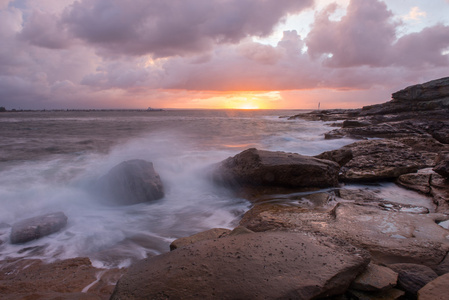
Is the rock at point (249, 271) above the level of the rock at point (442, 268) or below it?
above

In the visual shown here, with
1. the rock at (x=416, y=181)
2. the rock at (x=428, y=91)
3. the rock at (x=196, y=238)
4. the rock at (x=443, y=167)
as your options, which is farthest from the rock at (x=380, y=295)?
the rock at (x=428, y=91)

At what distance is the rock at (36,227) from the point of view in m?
4.13

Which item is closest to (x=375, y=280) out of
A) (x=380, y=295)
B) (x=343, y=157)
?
(x=380, y=295)

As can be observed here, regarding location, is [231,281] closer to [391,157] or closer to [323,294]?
[323,294]

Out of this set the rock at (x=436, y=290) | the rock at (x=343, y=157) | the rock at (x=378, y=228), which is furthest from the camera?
the rock at (x=343, y=157)

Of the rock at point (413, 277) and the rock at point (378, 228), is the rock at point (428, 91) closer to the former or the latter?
the rock at point (378, 228)

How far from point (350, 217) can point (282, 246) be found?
1662mm

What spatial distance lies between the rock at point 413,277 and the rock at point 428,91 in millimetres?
32005

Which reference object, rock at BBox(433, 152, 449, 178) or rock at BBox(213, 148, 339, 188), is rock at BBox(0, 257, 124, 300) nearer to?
rock at BBox(213, 148, 339, 188)

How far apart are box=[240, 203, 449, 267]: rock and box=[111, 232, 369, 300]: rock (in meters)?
0.60

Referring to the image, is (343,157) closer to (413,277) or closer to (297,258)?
(413,277)

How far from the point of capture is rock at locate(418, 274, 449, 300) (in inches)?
77.7

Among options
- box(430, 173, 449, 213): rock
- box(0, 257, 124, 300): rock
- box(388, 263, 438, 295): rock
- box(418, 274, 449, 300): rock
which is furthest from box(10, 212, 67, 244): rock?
box(430, 173, 449, 213): rock

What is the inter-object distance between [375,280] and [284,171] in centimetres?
381
